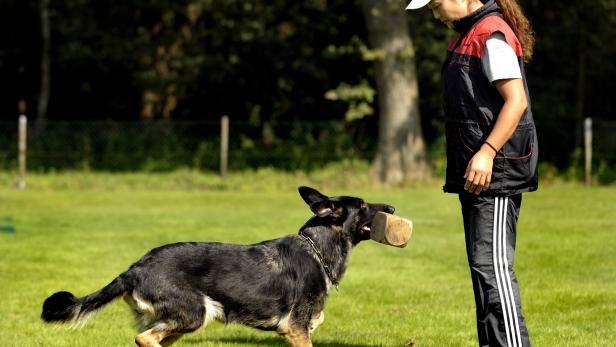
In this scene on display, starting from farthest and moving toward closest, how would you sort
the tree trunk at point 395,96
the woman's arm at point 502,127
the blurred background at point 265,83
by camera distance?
the blurred background at point 265,83 < the tree trunk at point 395,96 < the woman's arm at point 502,127

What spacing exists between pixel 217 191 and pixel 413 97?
556 cm

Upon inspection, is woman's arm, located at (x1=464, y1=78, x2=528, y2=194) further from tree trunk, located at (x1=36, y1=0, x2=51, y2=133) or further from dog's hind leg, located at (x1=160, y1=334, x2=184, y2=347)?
tree trunk, located at (x1=36, y1=0, x2=51, y2=133)

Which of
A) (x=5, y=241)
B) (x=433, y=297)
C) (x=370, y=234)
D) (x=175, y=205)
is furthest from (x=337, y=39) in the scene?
(x=370, y=234)

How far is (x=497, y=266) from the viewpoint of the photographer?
204 inches

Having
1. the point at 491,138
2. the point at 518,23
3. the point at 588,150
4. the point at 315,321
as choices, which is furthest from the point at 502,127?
the point at 588,150

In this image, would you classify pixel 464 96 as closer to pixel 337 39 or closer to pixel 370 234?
pixel 370 234

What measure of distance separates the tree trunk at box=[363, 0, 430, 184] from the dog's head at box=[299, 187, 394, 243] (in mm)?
17047

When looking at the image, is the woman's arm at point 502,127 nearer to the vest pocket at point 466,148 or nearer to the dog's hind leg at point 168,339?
the vest pocket at point 466,148

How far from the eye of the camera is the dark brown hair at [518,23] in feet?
17.1

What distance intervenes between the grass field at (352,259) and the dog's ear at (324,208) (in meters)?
1.39

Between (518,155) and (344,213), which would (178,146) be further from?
(518,155)

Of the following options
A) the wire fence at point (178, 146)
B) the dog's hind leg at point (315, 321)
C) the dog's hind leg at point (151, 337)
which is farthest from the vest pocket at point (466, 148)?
the wire fence at point (178, 146)

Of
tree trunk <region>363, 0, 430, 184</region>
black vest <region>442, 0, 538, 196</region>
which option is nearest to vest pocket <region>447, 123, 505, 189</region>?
black vest <region>442, 0, 538, 196</region>

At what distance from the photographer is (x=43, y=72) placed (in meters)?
30.4
